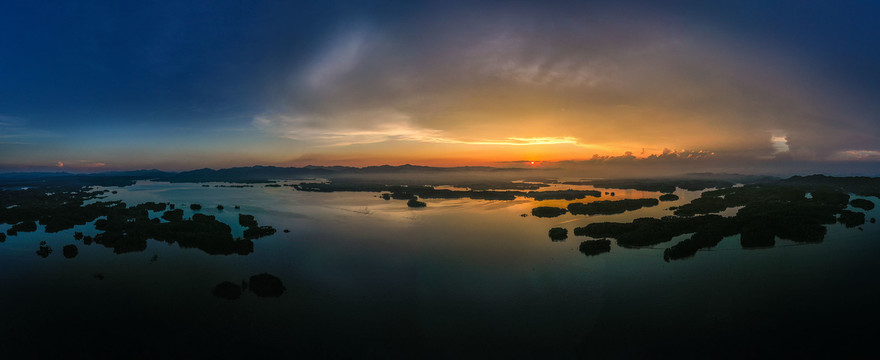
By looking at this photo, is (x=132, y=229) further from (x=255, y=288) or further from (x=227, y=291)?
(x=255, y=288)

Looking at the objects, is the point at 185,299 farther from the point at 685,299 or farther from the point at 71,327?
the point at 685,299

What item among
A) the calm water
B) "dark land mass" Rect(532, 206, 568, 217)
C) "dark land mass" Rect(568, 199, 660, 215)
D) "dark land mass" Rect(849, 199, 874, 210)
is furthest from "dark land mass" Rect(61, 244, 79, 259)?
"dark land mass" Rect(849, 199, 874, 210)

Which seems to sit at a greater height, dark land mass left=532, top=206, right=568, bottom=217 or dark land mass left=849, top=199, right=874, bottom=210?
dark land mass left=849, top=199, right=874, bottom=210

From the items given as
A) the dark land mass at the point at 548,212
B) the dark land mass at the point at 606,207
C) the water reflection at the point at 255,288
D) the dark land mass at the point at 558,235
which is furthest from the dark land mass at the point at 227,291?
the dark land mass at the point at 606,207

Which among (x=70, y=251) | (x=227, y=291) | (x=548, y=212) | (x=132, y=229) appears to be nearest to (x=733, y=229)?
(x=548, y=212)

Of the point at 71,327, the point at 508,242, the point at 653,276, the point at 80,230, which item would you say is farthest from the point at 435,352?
the point at 80,230

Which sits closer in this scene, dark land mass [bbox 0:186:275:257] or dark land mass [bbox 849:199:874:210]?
dark land mass [bbox 0:186:275:257]

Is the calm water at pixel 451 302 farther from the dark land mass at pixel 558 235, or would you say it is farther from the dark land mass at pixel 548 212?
the dark land mass at pixel 548 212

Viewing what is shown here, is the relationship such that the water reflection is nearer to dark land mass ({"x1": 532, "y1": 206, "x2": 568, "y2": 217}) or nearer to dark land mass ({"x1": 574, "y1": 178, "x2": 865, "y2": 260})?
dark land mass ({"x1": 574, "y1": 178, "x2": 865, "y2": 260})
